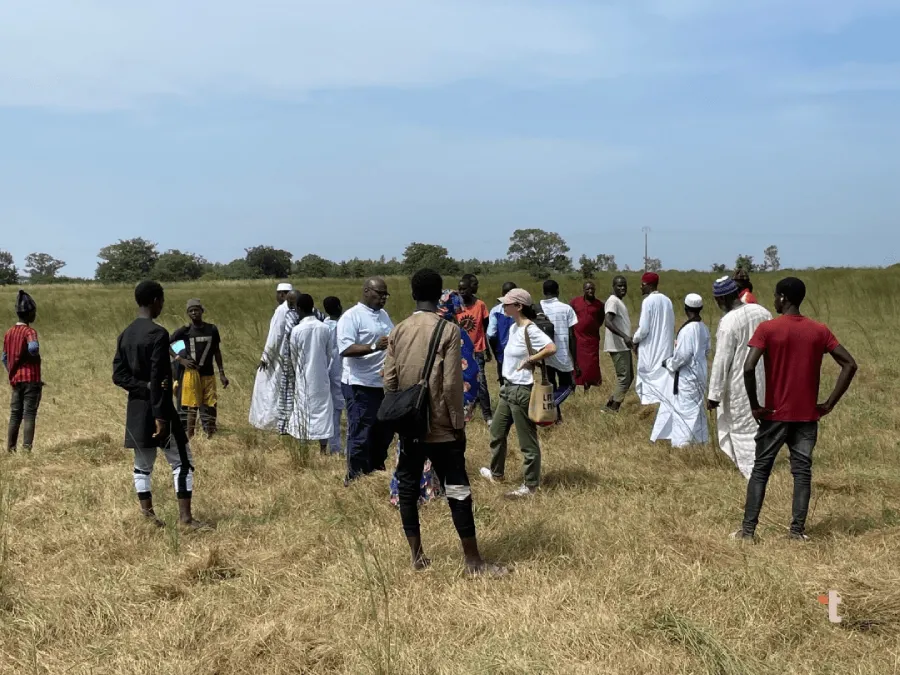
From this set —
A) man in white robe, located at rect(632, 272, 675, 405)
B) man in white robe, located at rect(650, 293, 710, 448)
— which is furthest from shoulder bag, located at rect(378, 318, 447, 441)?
man in white robe, located at rect(632, 272, 675, 405)

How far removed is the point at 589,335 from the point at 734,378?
4921 millimetres

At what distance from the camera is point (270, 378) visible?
28.5 ft

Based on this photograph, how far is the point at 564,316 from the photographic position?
8516 millimetres

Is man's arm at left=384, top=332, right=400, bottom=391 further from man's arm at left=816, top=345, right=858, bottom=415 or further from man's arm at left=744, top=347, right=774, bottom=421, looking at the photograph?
man's arm at left=816, top=345, right=858, bottom=415

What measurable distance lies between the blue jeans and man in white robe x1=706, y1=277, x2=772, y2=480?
2591 mm

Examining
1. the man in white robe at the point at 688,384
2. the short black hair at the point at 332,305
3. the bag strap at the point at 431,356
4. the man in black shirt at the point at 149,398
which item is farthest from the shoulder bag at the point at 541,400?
the short black hair at the point at 332,305

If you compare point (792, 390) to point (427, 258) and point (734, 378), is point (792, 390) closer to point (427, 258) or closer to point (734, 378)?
point (734, 378)

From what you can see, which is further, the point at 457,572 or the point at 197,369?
the point at 197,369

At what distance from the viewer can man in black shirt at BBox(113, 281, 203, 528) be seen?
5348 millimetres

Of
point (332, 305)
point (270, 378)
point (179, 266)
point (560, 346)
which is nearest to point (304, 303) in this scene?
point (332, 305)

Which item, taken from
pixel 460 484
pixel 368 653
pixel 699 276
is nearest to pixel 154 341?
pixel 460 484

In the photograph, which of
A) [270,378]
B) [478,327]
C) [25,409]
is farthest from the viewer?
[478,327]

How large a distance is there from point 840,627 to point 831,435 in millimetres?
4520

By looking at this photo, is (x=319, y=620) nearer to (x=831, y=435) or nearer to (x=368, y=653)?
(x=368, y=653)
